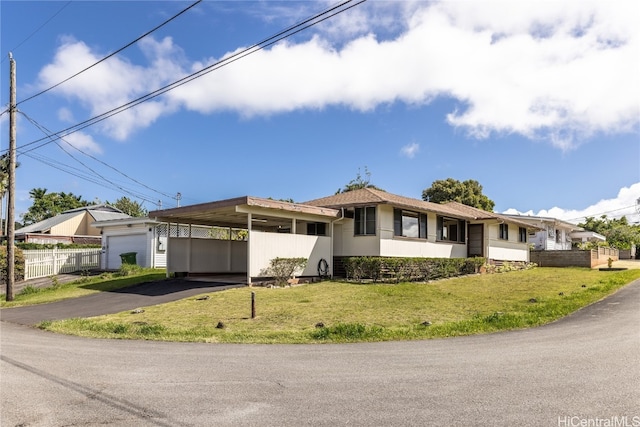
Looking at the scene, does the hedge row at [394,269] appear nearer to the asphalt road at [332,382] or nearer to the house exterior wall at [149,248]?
the asphalt road at [332,382]

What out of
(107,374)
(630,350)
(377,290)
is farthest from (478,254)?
(107,374)

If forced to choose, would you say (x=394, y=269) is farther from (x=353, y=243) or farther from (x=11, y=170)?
(x=11, y=170)

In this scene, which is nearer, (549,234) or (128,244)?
(128,244)

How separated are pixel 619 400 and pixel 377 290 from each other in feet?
38.1

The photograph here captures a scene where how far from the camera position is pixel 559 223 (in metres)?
39.9

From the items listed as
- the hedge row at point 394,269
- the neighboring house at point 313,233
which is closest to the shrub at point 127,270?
the neighboring house at point 313,233

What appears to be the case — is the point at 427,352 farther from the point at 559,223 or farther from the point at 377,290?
the point at 559,223

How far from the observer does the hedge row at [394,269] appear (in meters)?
19.5

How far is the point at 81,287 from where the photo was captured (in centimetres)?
2128

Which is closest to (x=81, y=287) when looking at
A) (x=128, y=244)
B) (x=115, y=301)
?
(x=115, y=301)

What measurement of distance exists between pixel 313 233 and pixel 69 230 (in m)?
32.5

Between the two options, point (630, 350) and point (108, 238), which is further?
point (108, 238)

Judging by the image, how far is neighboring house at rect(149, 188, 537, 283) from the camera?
18109 millimetres

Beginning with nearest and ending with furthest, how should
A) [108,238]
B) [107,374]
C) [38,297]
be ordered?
[107,374], [38,297], [108,238]
